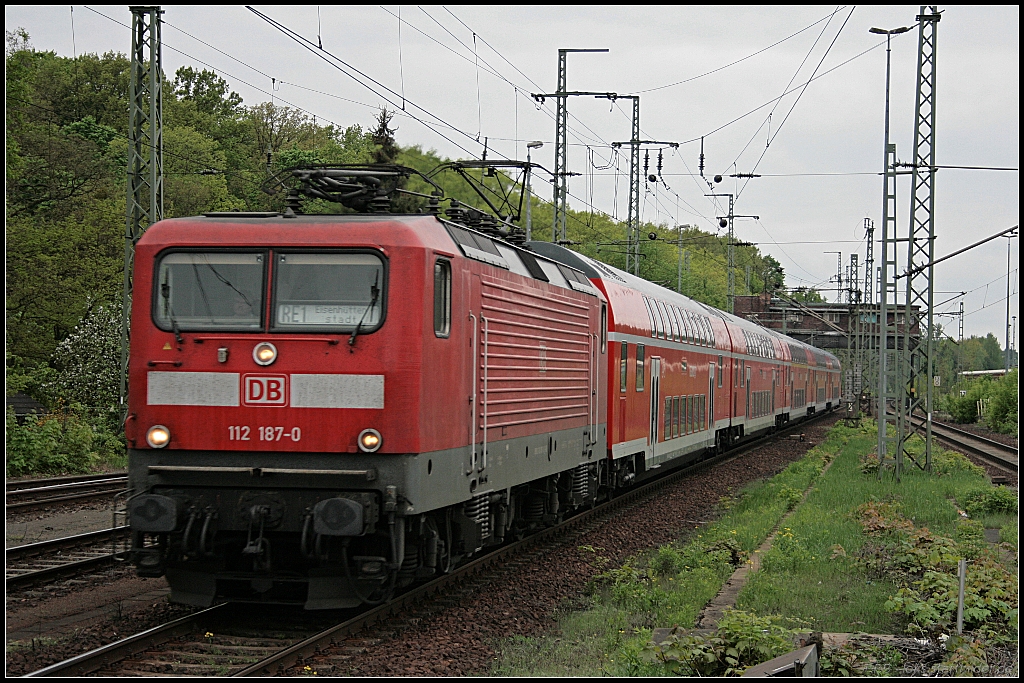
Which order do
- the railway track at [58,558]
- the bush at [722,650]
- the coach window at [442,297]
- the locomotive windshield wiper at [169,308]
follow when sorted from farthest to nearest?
the railway track at [58,558]
the coach window at [442,297]
the locomotive windshield wiper at [169,308]
the bush at [722,650]

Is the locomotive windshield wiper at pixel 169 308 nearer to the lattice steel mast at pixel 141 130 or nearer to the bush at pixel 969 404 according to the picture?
the lattice steel mast at pixel 141 130

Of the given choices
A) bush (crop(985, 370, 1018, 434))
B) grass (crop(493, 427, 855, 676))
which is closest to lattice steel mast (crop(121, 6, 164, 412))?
grass (crop(493, 427, 855, 676))

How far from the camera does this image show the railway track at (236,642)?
24.9ft

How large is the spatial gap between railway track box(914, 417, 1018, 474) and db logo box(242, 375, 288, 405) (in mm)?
21269

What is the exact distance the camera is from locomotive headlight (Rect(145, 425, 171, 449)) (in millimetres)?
8812

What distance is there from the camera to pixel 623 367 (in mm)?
17375

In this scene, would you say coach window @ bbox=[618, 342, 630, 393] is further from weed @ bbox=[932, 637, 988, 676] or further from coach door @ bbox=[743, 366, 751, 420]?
coach door @ bbox=[743, 366, 751, 420]

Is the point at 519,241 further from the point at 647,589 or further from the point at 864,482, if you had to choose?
the point at 864,482

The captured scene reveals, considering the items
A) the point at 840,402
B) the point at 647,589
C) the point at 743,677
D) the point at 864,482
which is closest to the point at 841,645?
the point at 743,677

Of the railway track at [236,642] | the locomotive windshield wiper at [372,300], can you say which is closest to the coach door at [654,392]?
the railway track at [236,642]

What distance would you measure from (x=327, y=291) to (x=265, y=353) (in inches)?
27.3

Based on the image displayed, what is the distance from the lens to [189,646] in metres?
8.27

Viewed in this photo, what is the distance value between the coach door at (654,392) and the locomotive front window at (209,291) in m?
11.7

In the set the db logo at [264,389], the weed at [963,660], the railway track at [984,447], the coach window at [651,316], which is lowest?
the railway track at [984,447]
